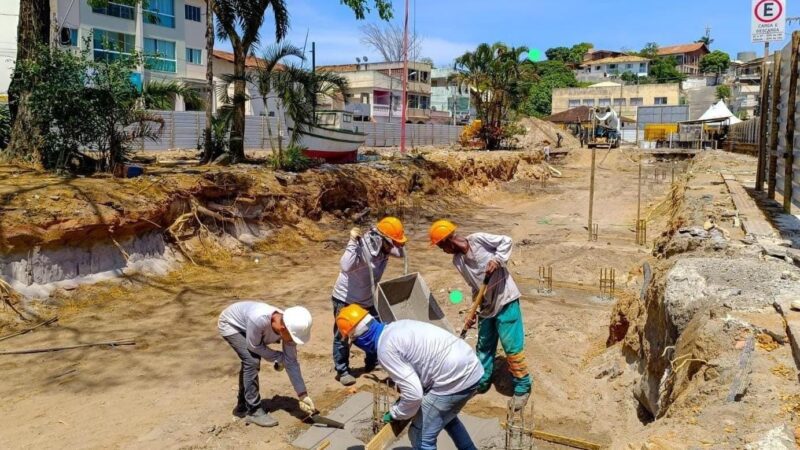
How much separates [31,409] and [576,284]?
8587mm

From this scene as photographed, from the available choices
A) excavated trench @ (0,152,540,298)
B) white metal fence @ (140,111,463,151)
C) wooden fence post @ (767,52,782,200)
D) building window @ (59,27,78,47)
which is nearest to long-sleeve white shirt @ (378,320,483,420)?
excavated trench @ (0,152,540,298)

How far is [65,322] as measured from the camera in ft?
29.2

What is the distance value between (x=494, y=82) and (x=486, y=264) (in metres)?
30.6

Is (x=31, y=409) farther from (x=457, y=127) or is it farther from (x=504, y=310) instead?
(x=457, y=127)

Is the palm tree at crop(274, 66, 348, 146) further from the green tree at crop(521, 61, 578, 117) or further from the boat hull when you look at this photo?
the green tree at crop(521, 61, 578, 117)

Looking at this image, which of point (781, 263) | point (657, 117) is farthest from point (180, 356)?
point (657, 117)

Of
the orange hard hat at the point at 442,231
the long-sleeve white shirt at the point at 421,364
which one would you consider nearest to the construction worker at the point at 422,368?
the long-sleeve white shirt at the point at 421,364

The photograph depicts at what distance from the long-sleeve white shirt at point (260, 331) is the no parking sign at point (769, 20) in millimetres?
9179

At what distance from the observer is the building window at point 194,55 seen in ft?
113

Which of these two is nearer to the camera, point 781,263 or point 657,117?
point 781,263

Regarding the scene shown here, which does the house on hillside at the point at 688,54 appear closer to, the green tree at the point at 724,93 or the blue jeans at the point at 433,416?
the green tree at the point at 724,93

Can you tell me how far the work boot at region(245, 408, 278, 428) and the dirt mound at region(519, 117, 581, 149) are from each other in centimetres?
3930

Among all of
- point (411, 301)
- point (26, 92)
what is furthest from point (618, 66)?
point (411, 301)

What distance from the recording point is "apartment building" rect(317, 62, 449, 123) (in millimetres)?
46281
